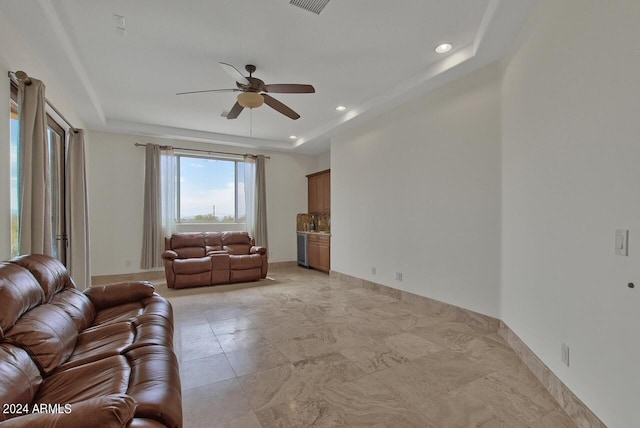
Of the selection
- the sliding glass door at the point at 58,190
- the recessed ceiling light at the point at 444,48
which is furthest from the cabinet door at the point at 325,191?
the sliding glass door at the point at 58,190

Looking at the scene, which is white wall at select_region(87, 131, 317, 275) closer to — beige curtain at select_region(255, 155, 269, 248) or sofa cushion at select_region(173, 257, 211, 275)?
sofa cushion at select_region(173, 257, 211, 275)

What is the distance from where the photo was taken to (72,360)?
5.40 feet

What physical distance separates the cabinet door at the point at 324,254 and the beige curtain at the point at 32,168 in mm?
4336

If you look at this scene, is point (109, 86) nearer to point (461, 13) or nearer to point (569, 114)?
point (461, 13)

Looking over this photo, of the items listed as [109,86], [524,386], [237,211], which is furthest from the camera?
[237,211]

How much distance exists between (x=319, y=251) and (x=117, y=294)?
4.20 metres

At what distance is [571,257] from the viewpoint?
6.29 feet

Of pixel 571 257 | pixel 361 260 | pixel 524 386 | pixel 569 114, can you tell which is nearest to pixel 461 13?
pixel 569 114

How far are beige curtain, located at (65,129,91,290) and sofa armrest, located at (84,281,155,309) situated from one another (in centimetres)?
197

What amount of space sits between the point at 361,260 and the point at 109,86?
4.37 m

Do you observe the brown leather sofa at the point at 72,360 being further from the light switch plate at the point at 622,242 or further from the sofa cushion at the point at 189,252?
the sofa cushion at the point at 189,252

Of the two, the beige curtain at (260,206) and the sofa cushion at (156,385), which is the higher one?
the beige curtain at (260,206)

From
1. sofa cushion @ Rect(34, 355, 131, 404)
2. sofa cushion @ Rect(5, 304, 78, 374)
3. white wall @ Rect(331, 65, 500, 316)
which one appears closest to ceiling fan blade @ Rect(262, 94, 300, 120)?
white wall @ Rect(331, 65, 500, 316)

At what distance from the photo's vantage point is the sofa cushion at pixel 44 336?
56.6 inches
